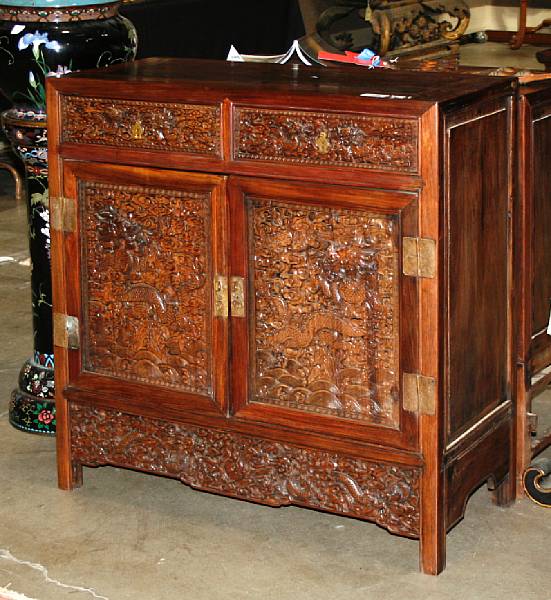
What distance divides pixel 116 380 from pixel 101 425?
0.42 feet

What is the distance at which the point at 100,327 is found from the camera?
292 centimetres

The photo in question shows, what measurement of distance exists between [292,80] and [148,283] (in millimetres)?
551

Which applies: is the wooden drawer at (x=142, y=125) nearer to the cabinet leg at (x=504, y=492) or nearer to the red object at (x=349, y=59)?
the red object at (x=349, y=59)

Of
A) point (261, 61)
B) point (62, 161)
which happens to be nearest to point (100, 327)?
point (62, 161)

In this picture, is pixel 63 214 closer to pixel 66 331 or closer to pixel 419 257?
pixel 66 331

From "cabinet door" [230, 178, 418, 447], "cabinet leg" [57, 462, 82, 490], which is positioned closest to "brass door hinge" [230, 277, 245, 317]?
"cabinet door" [230, 178, 418, 447]

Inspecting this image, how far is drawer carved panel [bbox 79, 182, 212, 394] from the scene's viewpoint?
9.05 feet

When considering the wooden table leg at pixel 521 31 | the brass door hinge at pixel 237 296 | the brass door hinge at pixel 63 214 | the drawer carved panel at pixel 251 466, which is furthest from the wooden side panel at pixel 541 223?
the wooden table leg at pixel 521 31

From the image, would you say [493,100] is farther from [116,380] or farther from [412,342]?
[116,380]

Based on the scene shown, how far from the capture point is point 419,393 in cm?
Result: 254

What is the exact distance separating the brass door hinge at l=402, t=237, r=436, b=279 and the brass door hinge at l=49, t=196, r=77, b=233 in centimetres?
82

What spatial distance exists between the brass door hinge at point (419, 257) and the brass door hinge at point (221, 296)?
42 centimetres

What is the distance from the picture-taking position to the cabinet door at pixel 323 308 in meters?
2.54

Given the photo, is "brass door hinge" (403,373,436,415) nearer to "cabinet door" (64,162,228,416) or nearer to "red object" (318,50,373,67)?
"cabinet door" (64,162,228,416)
